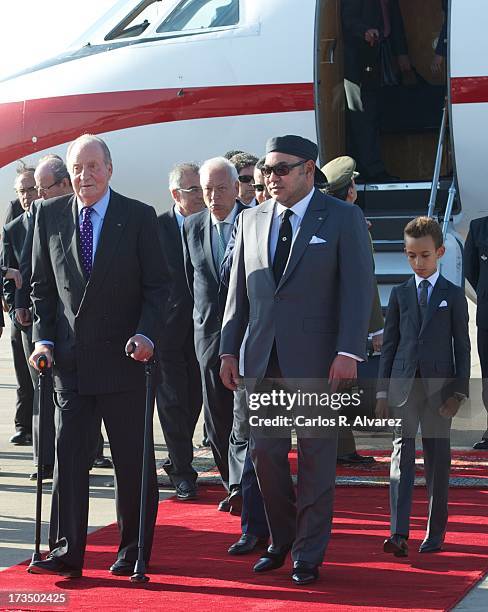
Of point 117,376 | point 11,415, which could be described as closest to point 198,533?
point 117,376

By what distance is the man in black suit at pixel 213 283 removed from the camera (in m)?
6.80

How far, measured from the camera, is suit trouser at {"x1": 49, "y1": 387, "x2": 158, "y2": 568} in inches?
213

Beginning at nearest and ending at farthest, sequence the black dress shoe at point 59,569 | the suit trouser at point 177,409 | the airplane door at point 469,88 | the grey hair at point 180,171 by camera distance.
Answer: the black dress shoe at point 59,569 → the suit trouser at point 177,409 → the grey hair at point 180,171 → the airplane door at point 469,88

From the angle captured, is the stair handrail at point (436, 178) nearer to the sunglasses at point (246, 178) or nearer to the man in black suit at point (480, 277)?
the man in black suit at point (480, 277)

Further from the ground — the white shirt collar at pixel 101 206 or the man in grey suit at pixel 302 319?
the white shirt collar at pixel 101 206

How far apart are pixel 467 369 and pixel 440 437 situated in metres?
0.31

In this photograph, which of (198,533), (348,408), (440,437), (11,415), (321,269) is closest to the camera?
(321,269)

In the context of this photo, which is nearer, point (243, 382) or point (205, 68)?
point (243, 382)

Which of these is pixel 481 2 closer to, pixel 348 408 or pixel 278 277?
pixel 348 408

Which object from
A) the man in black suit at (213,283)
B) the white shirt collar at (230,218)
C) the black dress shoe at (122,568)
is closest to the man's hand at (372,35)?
the man in black suit at (213,283)

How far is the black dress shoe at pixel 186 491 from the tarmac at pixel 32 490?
103 mm

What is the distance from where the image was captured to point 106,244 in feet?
17.9

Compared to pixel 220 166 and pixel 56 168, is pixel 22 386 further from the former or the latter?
pixel 220 166

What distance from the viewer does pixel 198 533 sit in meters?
6.24
